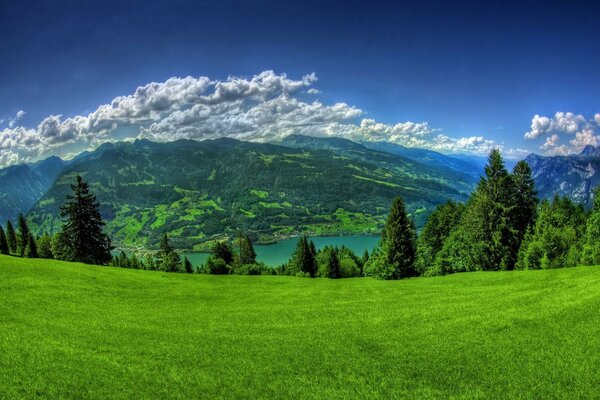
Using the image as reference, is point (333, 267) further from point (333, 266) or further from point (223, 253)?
point (223, 253)

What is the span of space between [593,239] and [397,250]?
22.5 metres

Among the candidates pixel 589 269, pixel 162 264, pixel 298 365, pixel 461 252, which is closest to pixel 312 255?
pixel 162 264

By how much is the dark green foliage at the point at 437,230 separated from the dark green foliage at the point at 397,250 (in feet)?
57.2

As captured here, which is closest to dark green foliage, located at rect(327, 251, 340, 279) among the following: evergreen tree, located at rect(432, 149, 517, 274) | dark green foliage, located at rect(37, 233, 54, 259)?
evergreen tree, located at rect(432, 149, 517, 274)


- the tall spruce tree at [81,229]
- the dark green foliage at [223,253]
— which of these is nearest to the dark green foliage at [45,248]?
the dark green foliage at [223,253]

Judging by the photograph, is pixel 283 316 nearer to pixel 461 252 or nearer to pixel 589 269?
pixel 589 269

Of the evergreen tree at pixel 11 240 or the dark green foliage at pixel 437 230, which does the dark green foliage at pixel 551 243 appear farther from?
the evergreen tree at pixel 11 240

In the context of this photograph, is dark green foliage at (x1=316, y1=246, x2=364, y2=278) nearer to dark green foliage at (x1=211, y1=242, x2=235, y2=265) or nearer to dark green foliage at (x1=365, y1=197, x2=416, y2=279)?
dark green foliage at (x1=211, y1=242, x2=235, y2=265)

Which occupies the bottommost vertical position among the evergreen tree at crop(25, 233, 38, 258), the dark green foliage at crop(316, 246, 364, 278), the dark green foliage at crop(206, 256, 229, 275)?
the dark green foliage at crop(316, 246, 364, 278)

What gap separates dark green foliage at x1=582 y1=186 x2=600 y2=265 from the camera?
1670 inches

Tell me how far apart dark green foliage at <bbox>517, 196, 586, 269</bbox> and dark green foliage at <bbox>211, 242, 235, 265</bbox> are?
243ft

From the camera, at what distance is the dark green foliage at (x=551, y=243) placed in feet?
154

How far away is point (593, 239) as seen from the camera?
144ft

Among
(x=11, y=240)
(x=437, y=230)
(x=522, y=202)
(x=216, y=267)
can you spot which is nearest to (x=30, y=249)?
(x=11, y=240)
